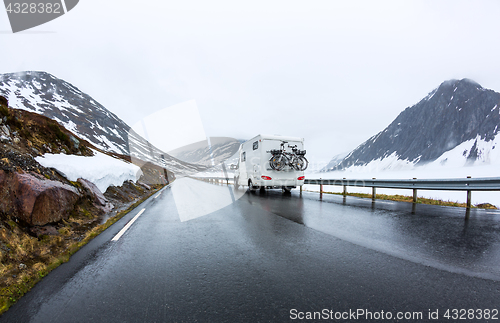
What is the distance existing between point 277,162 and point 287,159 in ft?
2.13

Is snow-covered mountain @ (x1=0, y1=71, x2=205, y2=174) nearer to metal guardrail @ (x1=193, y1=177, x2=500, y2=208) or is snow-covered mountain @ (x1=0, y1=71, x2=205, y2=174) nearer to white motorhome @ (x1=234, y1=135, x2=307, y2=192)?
white motorhome @ (x1=234, y1=135, x2=307, y2=192)

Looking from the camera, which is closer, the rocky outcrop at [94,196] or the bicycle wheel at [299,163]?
the rocky outcrop at [94,196]

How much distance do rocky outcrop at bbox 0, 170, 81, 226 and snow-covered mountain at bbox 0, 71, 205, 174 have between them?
111 metres

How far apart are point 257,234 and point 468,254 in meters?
3.63

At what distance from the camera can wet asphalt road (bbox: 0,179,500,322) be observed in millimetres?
2469

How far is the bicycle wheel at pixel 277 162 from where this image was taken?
14.5m

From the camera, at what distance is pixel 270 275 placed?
3.24m

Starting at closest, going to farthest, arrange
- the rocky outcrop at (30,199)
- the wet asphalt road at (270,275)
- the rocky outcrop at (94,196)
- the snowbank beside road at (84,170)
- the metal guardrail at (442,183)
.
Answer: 1. the wet asphalt road at (270,275)
2. the rocky outcrop at (30,199)
3. the snowbank beside road at (84,170)
4. the metal guardrail at (442,183)
5. the rocky outcrop at (94,196)

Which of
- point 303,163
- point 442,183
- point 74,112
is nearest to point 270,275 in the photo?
point 442,183

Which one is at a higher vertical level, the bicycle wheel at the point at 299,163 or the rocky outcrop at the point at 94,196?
the bicycle wheel at the point at 299,163

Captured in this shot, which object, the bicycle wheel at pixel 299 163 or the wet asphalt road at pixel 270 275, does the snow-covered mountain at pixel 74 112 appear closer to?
the bicycle wheel at pixel 299 163

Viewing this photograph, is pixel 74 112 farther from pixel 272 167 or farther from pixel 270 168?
pixel 272 167

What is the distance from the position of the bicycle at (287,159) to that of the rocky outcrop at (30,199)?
10478 millimetres

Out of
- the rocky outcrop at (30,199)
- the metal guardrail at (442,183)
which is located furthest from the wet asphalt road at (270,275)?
the metal guardrail at (442,183)
